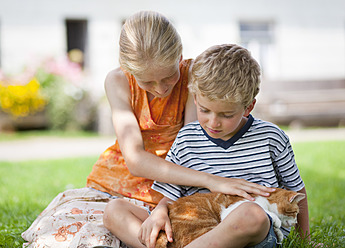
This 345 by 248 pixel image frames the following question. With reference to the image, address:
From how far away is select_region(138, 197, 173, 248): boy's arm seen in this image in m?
1.99

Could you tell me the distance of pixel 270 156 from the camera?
219cm

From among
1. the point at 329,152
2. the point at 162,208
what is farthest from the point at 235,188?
the point at 329,152

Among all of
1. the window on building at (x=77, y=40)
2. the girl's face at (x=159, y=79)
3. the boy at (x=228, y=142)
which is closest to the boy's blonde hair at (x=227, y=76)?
the boy at (x=228, y=142)

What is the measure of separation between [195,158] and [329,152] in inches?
191

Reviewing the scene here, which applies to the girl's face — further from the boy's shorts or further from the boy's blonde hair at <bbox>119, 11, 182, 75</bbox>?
the boy's shorts

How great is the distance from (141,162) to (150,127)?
330mm

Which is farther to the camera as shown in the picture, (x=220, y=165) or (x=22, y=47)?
(x=22, y=47)

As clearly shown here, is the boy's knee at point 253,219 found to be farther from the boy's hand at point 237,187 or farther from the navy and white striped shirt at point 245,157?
the navy and white striped shirt at point 245,157

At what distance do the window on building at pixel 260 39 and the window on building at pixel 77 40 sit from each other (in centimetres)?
467

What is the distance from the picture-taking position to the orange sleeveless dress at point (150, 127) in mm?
2586

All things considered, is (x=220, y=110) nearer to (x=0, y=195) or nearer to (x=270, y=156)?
(x=270, y=156)

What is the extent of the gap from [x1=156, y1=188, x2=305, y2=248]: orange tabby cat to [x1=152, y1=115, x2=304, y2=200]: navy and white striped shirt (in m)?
0.19

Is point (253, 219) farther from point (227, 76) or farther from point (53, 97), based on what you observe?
point (53, 97)

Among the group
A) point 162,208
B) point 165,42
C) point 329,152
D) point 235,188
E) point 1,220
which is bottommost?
point 329,152
